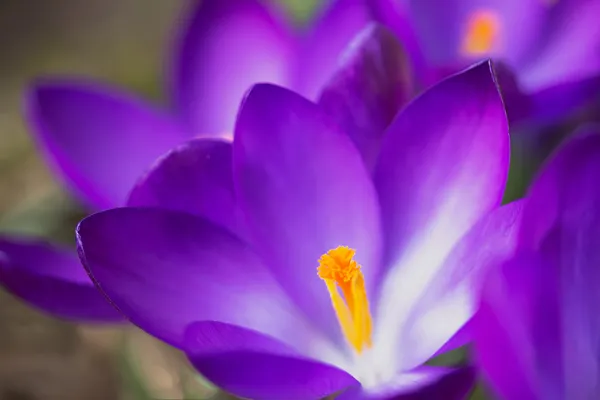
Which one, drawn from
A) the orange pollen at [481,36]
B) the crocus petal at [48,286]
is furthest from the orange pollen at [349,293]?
the orange pollen at [481,36]

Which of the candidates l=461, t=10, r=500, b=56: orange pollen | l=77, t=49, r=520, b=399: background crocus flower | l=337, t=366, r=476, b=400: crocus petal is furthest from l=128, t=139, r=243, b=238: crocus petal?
l=461, t=10, r=500, b=56: orange pollen

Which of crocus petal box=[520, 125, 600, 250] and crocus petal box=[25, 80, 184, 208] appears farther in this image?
crocus petal box=[25, 80, 184, 208]

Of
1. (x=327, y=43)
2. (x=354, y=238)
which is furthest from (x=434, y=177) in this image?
(x=327, y=43)

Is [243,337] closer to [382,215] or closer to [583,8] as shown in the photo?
[382,215]

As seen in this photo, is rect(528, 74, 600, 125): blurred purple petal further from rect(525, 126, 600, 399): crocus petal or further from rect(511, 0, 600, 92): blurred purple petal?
rect(525, 126, 600, 399): crocus petal

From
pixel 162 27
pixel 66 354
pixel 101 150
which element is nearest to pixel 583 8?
pixel 101 150

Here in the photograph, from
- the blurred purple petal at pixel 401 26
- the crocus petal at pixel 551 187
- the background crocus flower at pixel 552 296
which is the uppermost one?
the blurred purple petal at pixel 401 26

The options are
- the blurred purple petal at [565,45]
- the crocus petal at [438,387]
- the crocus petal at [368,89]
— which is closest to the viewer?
the crocus petal at [438,387]

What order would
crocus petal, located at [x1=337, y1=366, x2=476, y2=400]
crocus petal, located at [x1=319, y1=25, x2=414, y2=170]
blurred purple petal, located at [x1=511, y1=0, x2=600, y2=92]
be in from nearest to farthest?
crocus petal, located at [x1=337, y1=366, x2=476, y2=400], crocus petal, located at [x1=319, y1=25, x2=414, y2=170], blurred purple petal, located at [x1=511, y1=0, x2=600, y2=92]

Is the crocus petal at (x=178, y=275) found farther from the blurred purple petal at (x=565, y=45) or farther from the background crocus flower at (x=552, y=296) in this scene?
the blurred purple petal at (x=565, y=45)
